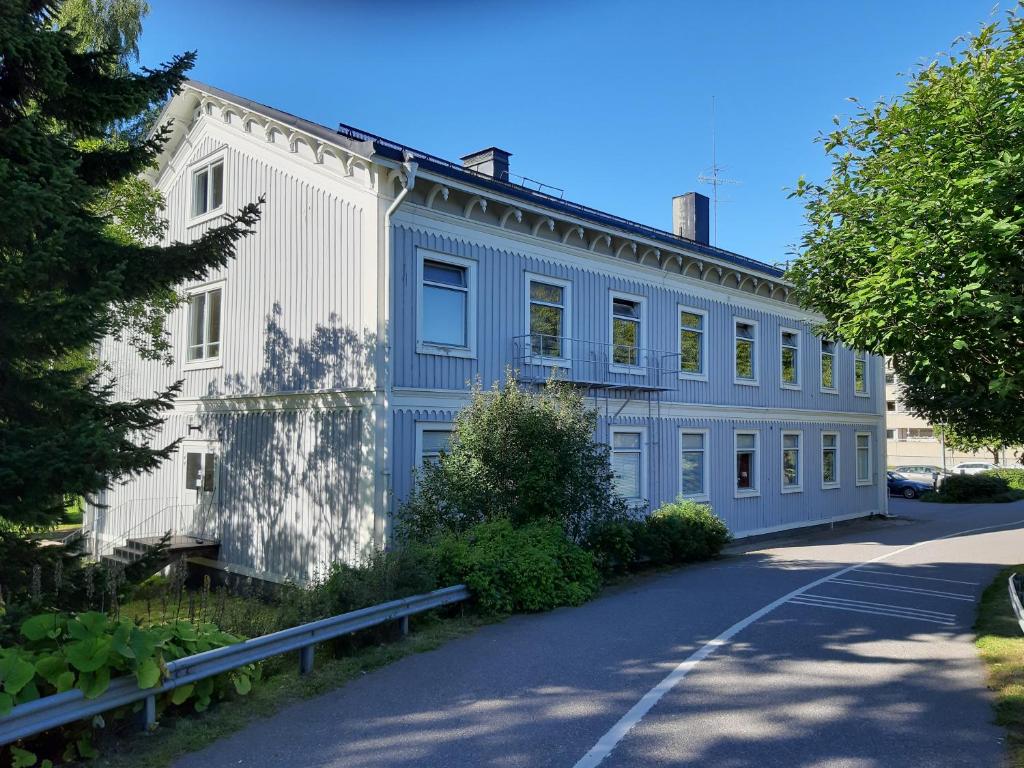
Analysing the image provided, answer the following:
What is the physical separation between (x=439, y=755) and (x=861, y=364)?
24.6 meters

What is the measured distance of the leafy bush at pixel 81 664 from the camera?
525 centimetres

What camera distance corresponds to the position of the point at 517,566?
33.8 ft

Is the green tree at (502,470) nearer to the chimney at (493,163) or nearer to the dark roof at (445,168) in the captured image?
the dark roof at (445,168)

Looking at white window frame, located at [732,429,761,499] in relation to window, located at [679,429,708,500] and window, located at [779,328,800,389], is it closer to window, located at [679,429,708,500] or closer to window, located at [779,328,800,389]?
window, located at [679,429,708,500]

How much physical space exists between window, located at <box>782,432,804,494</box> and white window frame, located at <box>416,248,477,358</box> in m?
12.0

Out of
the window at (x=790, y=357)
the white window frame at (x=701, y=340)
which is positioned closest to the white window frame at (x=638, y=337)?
the white window frame at (x=701, y=340)

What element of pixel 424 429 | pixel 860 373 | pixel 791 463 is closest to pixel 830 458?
pixel 791 463

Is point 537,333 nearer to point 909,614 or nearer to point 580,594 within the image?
point 580,594

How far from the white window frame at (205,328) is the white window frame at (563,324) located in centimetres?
647

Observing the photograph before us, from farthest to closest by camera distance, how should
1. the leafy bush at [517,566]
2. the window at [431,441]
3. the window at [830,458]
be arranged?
the window at [830,458] < the window at [431,441] < the leafy bush at [517,566]

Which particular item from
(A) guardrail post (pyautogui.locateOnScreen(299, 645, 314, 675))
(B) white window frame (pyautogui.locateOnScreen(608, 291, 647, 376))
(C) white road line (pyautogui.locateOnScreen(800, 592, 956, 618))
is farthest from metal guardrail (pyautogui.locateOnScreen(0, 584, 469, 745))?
(B) white window frame (pyautogui.locateOnScreen(608, 291, 647, 376))

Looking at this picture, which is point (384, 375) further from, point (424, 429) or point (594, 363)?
point (594, 363)

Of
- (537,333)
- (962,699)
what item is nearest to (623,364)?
(537,333)

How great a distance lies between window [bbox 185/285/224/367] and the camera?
1686cm
